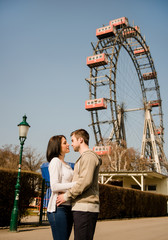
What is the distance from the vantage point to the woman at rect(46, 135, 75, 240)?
2539 millimetres

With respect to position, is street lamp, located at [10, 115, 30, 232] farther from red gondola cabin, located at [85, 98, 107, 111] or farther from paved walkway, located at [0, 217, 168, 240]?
red gondola cabin, located at [85, 98, 107, 111]

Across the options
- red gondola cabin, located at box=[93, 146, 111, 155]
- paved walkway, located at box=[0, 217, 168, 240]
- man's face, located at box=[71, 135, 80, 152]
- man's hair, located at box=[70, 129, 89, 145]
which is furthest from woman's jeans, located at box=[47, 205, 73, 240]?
red gondola cabin, located at box=[93, 146, 111, 155]

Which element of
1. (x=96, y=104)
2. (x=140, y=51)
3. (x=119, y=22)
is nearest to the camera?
(x=96, y=104)

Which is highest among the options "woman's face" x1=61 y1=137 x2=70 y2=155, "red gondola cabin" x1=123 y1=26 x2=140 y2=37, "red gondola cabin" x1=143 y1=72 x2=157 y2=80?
"red gondola cabin" x1=123 y1=26 x2=140 y2=37

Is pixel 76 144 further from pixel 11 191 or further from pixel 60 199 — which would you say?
pixel 11 191

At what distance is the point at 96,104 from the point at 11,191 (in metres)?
26.2

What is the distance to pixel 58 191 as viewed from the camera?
2605 millimetres

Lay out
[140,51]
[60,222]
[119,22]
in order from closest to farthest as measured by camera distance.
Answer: [60,222] < [119,22] < [140,51]

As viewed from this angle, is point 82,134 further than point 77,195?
Yes

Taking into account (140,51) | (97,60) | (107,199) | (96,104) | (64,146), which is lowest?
(107,199)

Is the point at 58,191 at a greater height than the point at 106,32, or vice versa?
the point at 106,32

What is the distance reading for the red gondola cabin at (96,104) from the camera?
109 feet

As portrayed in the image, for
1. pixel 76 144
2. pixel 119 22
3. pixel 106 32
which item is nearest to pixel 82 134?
pixel 76 144

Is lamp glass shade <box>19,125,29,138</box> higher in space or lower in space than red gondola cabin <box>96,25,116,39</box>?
lower
